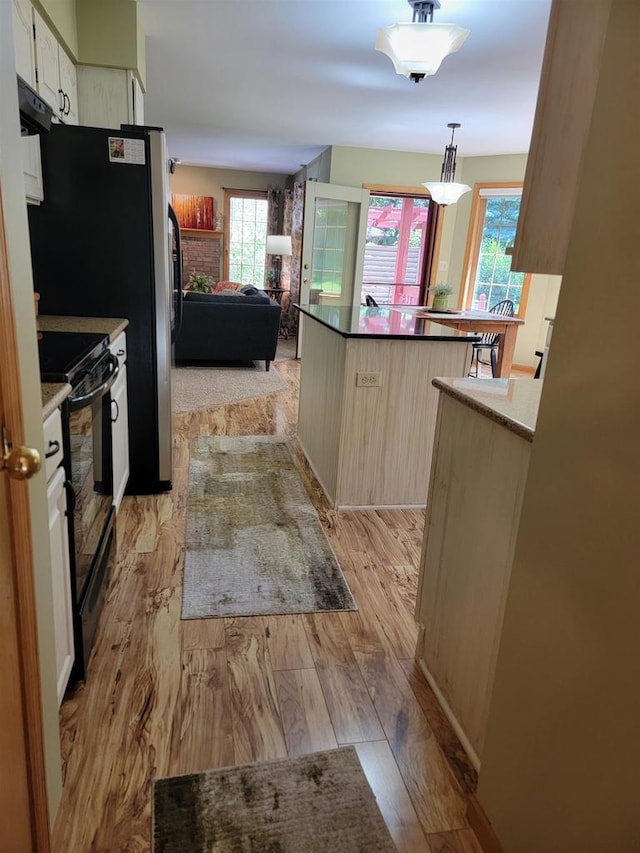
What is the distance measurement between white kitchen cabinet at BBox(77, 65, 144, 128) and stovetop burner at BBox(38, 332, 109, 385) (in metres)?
1.80

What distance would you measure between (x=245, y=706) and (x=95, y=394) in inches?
42.8

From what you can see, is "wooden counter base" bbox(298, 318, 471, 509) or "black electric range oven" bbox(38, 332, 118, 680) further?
"wooden counter base" bbox(298, 318, 471, 509)

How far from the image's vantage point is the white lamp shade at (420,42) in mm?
2656

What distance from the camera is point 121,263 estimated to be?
278 centimetres

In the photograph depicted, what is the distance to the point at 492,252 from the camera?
7086 millimetres

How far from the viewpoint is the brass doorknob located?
0.85 m

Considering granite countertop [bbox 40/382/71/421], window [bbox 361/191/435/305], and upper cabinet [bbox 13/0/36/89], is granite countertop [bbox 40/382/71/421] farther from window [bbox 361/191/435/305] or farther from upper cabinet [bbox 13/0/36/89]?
window [bbox 361/191/435/305]

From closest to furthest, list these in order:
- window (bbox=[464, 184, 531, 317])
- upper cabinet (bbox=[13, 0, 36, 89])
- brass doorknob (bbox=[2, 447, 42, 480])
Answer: brass doorknob (bbox=[2, 447, 42, 480]) → upper cabinet (bbox=[13, 0, 36, 89]) → window (bbox=[464, 184, 531, 317])

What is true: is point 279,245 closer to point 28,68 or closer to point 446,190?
point 446,190

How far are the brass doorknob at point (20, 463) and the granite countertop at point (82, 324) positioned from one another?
1530 mm

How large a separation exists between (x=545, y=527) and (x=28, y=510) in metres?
0.94

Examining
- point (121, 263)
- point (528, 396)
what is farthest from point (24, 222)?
point (121, 263)

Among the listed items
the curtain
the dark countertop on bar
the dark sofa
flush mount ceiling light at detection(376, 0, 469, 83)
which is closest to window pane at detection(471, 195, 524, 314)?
the curtain

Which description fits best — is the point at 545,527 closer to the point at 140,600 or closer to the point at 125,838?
the point at 125,838
